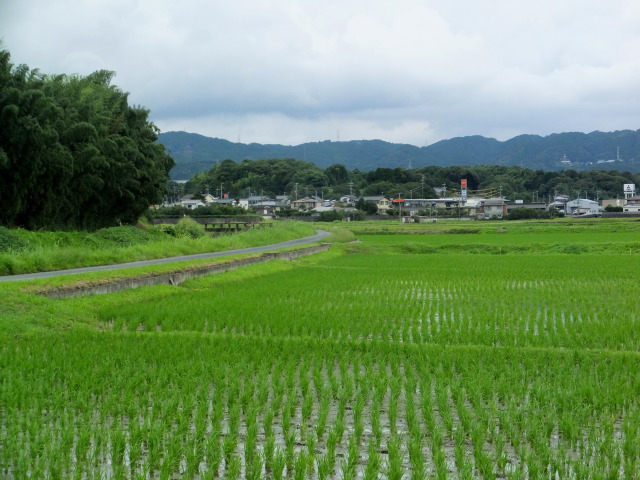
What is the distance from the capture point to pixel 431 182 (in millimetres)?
119688

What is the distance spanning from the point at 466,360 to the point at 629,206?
8372cm

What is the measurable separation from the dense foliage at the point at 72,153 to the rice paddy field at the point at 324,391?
14.5 meters

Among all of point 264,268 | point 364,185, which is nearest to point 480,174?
point 364,185

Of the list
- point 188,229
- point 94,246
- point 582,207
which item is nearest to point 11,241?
point 94,246

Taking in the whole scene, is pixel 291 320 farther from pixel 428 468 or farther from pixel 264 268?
pixel 264 268

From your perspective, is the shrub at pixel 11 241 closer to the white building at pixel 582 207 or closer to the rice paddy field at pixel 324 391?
the rice paddy field at pixel 324 391

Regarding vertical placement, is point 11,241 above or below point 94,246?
above

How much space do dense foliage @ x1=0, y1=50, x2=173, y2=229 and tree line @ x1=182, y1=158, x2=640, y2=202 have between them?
68.2m

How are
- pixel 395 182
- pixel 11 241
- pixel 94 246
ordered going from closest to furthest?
pixel 11 241
pixel 94 246
pixel 395 182

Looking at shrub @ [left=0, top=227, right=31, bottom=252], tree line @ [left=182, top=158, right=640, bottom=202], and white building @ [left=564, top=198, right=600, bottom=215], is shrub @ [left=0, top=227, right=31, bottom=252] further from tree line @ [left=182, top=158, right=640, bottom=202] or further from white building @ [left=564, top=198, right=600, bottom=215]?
tree line @ [left=182, top=158, right=640, bottom=202]

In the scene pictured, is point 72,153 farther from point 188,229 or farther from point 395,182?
point 395,182

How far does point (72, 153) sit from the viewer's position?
92.0ft

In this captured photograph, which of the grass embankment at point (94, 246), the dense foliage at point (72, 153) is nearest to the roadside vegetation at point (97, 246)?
the grass embankment at point (94, 246)

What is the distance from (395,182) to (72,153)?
3439 inches
